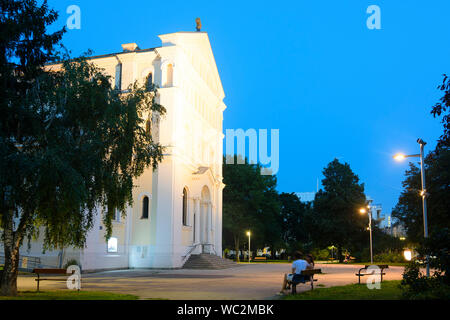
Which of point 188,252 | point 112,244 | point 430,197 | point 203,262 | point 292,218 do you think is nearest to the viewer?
point 112,244

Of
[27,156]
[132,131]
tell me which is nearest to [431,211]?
[132,131]

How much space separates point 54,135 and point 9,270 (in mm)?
4611

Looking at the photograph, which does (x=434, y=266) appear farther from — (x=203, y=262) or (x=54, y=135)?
(x=203, y=262)

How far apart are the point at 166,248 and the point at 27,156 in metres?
22.6

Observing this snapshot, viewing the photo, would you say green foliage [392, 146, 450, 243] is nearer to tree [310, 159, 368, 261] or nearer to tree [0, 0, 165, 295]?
tree [310, 159, 368, 261]

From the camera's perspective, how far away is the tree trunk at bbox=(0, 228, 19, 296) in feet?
46.4

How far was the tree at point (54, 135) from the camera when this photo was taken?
42.5 feet

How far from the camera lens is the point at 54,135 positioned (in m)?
13.9

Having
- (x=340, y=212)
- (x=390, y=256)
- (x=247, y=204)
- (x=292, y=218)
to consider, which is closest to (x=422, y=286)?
(x=390, y=256)

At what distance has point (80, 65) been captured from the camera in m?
15.1

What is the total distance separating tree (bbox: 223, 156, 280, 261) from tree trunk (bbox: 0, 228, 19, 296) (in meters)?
49.1

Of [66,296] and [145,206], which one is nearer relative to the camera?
[66,296]
